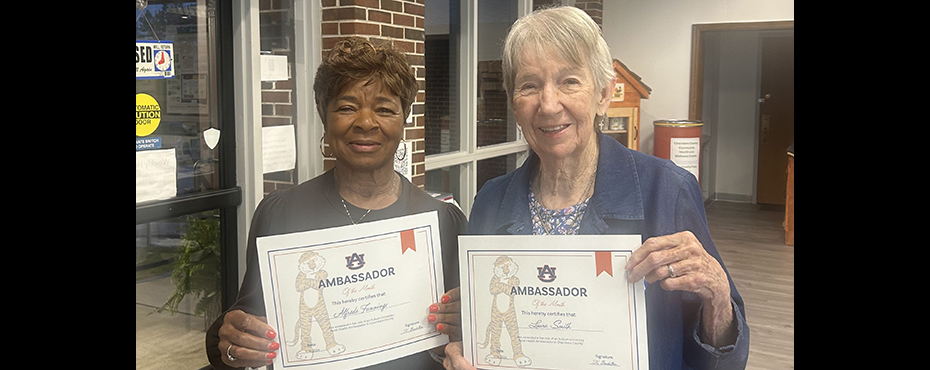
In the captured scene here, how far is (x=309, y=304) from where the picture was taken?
1.57 meters

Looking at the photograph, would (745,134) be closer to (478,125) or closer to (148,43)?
(478,125)

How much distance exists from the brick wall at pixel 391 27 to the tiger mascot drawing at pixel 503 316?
5.40 feet

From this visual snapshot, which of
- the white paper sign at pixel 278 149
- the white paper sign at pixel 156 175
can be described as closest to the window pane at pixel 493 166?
the white paper sign at pixel 278 149

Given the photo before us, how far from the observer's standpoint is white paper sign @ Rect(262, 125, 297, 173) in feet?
9.43

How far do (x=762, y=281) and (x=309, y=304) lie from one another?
11.2 ft

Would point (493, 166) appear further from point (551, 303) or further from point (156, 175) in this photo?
point (551, 303)

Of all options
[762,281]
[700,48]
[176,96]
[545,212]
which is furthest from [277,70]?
[762,281]

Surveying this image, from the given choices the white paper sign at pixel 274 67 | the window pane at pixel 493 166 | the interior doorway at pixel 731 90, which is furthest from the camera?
the window pane at pixel 493 166

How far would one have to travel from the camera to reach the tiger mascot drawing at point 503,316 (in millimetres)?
1492

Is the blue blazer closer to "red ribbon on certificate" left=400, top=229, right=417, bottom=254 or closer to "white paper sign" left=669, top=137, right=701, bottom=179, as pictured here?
"red ribbon on certificate" left=400, top=229, right=417, bottom=254

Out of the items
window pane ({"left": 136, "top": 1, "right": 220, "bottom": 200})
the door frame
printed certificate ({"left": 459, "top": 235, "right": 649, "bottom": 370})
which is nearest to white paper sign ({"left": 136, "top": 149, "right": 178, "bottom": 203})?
window pane ({"left": 136, "top": 1, "right": 220, "bottom": 200})

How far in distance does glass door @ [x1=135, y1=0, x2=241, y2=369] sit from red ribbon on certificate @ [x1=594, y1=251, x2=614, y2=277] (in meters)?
1.68

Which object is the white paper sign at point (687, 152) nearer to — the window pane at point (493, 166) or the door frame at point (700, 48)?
the door frame at point (700, 48)

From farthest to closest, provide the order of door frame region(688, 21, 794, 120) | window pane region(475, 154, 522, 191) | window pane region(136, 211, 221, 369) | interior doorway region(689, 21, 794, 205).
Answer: window pane region(475, 154, 522, 191), interior doorway region(689, 21, 794, 205), door frame region(688, 21, 794, 120), window pane region(136, 211, 221, 369)
